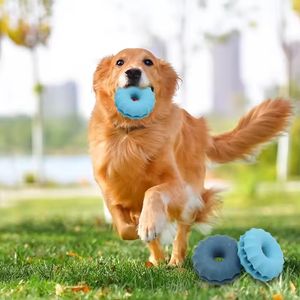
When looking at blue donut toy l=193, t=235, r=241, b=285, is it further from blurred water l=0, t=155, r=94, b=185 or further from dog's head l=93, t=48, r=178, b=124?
blurred water l=0, t=155, r=94, b=185

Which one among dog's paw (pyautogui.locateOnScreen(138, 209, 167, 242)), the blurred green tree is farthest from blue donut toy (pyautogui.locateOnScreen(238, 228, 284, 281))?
the blurred green tree

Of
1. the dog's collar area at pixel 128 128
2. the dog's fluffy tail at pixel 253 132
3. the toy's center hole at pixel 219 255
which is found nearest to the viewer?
the toy's center hole at pixel 219 255

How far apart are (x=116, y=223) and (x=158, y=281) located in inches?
34.3

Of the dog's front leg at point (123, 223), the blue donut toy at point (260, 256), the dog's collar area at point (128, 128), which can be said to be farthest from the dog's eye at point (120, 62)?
the blue donut toy at point (260, 256)

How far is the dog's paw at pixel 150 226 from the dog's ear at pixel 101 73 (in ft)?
3.36

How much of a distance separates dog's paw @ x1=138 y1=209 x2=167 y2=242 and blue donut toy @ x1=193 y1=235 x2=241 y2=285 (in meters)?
0.28

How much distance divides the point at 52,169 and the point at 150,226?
16157mm

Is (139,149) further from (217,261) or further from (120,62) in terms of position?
(217,261)

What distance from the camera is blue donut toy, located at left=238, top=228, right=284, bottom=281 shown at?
3.49 m

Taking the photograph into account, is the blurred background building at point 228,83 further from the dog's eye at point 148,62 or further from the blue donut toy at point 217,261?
the blue donut toy at point 217,261

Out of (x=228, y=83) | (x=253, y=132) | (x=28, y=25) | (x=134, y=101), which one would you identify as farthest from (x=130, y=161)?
(x=228, y=83)

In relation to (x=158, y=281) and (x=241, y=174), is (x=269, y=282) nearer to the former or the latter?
(x=158, y=281)

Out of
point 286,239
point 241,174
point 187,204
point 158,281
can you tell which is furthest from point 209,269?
point 241,174

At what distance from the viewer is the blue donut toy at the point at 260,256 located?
3488mm
